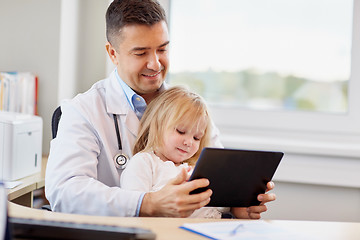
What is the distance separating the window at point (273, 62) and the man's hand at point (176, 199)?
148 centimetres

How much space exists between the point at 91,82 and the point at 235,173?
63.5 inches

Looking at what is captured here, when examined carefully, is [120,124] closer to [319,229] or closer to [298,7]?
[319,229]

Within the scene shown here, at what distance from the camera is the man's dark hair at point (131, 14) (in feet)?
6.10

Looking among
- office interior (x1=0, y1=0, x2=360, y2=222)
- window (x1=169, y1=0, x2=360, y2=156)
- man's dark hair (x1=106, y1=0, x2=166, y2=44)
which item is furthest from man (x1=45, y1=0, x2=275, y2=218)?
window (x1=169, y1=0, x2=360, y2=156)

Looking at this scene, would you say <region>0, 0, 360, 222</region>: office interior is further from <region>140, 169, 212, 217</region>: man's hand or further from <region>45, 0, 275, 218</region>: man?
<region>140, 169, 212, 217</region>: man's hand

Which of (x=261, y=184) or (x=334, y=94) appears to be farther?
(x=334, y=94)

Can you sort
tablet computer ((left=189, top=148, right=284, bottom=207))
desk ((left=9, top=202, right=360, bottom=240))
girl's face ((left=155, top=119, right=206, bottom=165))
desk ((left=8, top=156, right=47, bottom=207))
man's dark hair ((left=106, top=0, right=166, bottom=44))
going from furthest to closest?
desk ((left=8, top=156, right=47, bottom=207)), man's dark hair ((left=106, top=0, right=166, bottom=44)), girl's face ((left=155, top=119, right=206, bottom=165)), tablet computer ((left=189, top=148, right=284, bottom=207)), desk ((left=9, top=202, right=360, bottom=240))

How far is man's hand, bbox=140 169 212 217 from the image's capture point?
1.50 metres

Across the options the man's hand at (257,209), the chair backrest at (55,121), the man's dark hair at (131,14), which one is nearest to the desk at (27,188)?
the chair backrest at (55,121)

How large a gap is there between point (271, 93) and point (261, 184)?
4.68 feet

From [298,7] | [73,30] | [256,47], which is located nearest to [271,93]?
[256,47]

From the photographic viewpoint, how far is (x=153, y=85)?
1924mm

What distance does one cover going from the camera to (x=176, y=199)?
1.50 meters

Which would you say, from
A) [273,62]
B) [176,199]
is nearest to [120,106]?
[176,199]
